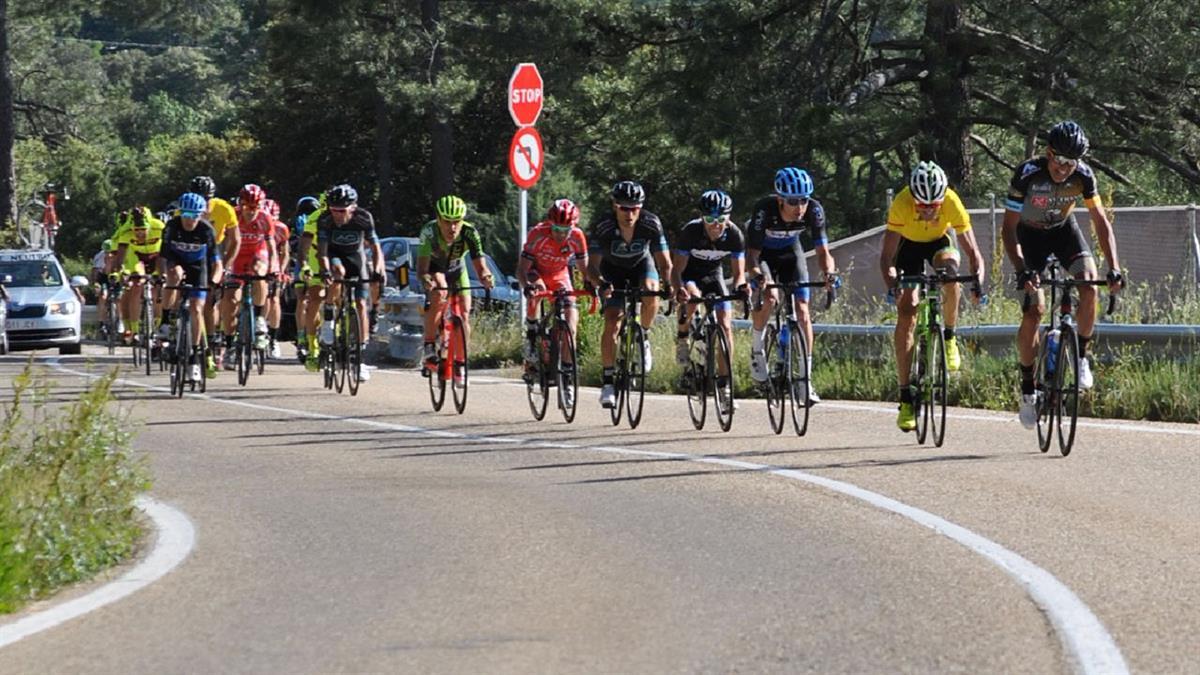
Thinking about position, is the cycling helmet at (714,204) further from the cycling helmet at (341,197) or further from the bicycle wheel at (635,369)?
the cycling helmet at (341,197)

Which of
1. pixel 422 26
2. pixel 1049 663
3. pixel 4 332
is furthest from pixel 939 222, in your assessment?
pixel 422 26

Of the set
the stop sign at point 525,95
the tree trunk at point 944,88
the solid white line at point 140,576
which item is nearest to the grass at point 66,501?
the solid white line at point 140,576

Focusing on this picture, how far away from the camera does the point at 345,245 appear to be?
20.2 meters

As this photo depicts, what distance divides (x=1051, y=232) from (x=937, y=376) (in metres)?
1.22

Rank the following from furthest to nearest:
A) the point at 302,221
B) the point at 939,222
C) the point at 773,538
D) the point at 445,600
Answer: the point at 302,221 → the point at 939,222 → the point at 773,538 → the point at 445,600

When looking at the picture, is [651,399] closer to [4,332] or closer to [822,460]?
[822,460]

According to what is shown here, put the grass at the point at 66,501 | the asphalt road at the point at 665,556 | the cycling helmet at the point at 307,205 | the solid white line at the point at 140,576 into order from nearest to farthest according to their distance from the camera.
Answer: the asphalt road at the point at 665,556
the solid white line at the point at 140,576
the grass at the point at 66,501
the cycling helmet at the point at 307,205

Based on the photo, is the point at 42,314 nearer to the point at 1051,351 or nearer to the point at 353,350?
the point at 353,350

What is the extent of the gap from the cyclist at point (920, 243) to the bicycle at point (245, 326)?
889cm

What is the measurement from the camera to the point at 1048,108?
99.3ft

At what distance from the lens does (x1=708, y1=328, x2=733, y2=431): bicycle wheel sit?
15172mm

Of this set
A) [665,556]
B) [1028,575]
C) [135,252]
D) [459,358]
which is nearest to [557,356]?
[459,358]

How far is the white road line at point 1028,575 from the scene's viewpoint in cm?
704

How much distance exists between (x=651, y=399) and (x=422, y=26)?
2902 centimetres
